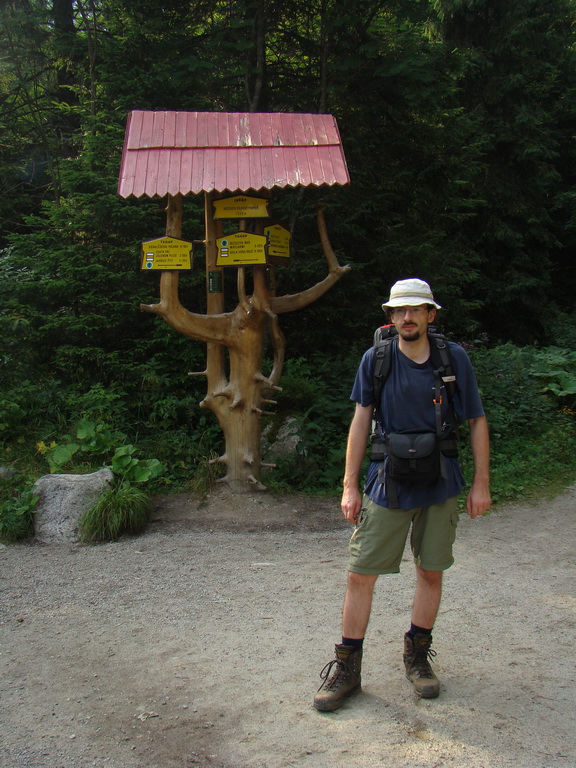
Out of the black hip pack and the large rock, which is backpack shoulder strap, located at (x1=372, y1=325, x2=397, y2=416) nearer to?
the black hip pack

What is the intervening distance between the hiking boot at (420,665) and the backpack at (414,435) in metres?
0.73

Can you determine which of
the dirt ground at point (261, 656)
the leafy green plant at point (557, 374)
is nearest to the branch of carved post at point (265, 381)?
the dirt ground at point (261, 656)

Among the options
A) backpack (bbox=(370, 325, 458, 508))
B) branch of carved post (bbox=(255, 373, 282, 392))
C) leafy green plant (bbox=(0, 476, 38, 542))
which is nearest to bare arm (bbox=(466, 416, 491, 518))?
backpack (bbox=(370, 325, 458, 508))

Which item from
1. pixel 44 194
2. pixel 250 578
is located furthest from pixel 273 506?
pixel 44 194

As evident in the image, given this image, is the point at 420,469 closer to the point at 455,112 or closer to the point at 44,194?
the point at 455,112

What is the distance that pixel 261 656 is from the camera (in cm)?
373

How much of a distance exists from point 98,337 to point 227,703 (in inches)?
242

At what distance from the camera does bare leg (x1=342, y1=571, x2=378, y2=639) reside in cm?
326

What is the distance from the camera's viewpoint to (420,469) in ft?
10.3

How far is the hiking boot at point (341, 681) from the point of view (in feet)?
10.4

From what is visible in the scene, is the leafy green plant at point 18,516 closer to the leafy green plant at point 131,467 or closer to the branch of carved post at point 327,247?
the leafy green plant at point 131,467

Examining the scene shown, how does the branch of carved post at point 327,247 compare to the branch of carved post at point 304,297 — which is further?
the branch of carved post at point 327,247

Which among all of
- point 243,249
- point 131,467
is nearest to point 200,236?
point 243,249

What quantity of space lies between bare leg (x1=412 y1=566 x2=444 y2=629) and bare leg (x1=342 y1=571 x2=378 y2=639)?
0.26m
